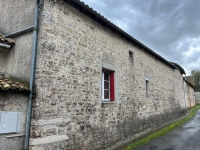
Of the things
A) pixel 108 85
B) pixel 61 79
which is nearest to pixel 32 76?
pixel 61 79

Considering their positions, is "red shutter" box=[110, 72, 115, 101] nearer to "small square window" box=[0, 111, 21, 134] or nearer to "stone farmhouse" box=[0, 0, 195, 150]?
"stone farmhouse" box=[0, 0, 195, 150]

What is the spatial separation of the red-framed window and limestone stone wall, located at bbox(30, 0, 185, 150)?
7.4 inches

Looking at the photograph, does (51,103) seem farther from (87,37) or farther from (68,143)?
(87,37)

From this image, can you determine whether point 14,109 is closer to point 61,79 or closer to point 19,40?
point 61,79

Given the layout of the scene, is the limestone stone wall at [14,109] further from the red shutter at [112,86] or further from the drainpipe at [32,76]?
the red shutter at [112,86]

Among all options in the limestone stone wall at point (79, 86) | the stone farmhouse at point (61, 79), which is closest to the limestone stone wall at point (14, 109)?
the stone farmhouse at point (61, 79)

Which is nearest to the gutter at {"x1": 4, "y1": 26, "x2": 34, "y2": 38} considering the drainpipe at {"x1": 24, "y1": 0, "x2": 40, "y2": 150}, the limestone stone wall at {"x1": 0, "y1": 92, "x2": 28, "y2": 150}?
the drainpipe at {"x1": 24, "y1": 0, "x2": 40, "y2": 150}

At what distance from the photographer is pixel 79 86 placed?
5.04m

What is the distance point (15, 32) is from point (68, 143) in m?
3.45

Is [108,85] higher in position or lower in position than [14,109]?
higher

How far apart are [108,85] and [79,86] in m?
2.03

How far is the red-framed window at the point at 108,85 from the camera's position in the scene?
260 inches

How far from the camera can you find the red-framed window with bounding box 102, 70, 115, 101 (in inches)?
260

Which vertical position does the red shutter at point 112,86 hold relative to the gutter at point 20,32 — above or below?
below
